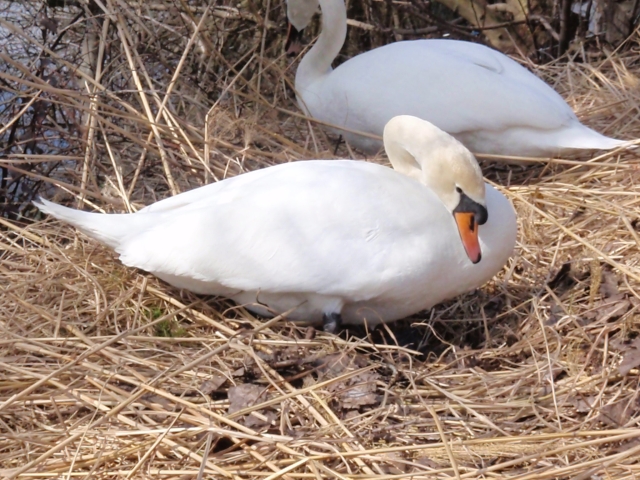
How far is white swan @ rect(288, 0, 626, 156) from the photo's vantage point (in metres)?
3.81

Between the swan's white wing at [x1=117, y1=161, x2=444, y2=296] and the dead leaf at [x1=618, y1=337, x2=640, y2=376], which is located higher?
the swan's white wing at [x1=117, y1=161, x2=444, y2=296]

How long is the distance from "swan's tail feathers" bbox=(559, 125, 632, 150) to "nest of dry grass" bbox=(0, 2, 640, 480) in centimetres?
9

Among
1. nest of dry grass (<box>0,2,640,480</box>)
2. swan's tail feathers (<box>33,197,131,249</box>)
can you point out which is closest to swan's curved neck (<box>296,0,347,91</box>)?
nest of dry grass (<box>0,2,640,480</box>)

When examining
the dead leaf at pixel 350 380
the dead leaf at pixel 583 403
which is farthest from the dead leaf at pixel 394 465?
the dead leaf at pixel 583 403

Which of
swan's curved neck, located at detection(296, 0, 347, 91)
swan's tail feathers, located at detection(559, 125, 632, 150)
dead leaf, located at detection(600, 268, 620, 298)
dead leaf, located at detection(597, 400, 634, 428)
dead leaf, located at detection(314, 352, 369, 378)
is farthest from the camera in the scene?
swan's curved neck, located at detection(296, 0, 347, 91)

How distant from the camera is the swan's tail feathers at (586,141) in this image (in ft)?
12.0

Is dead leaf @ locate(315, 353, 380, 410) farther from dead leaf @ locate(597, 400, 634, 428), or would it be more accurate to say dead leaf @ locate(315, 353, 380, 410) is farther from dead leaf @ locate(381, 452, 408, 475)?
dead leaf @ locate(597, 400, 634, 428)

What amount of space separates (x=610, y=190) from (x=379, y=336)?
47.0 inches

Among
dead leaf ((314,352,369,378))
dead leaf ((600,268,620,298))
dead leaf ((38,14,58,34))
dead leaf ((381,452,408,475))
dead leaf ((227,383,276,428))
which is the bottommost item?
dead leaf ((227,383,276,428))

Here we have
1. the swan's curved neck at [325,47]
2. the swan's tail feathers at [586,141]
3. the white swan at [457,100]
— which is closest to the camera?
the swan's tail feathers at [586,141]

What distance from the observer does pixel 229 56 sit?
5.25 meters

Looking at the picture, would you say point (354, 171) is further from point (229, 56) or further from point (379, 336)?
point (229, 56)

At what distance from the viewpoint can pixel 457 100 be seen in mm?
3873

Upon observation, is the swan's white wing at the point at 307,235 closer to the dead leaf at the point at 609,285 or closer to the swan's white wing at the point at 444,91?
the dead leaf at the point at 609,285
